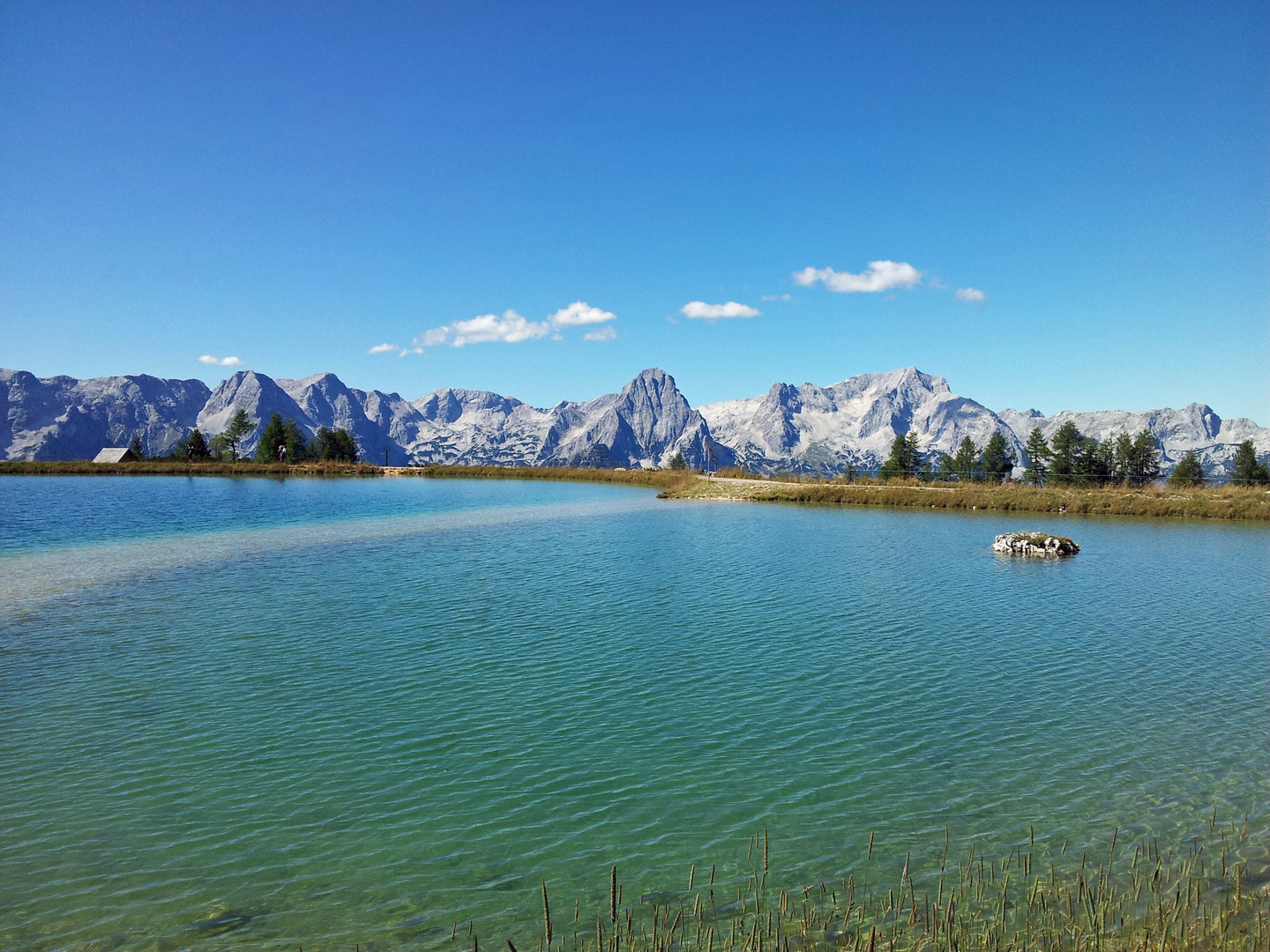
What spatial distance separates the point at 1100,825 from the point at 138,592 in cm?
3278

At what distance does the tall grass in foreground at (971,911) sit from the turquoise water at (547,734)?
1.44 feet

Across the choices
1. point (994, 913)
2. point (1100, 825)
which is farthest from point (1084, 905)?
point (1100, 825)

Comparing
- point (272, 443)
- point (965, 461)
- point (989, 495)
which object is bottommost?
point (989, 495)

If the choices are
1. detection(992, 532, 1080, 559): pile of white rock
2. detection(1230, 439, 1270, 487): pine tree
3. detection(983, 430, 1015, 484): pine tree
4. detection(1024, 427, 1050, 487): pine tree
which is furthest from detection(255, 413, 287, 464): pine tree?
detection(1230, 439, 1270, 487): pine tree

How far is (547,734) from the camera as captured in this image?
14102 millimetres

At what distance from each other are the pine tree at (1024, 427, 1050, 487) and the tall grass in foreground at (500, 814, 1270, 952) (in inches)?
4096

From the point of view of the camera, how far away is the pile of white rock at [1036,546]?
Result: 41.1 metres

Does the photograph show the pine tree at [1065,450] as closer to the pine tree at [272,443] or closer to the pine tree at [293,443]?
the pine tree at [293,443]

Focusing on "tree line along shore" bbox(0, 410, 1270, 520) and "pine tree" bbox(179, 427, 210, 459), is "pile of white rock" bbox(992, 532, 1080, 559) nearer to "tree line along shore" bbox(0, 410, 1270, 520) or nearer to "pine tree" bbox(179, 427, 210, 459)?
"tree line along shore" bbox(0, 410, 1270, 520)

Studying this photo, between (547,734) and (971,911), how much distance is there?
824 cm

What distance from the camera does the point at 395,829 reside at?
10.6m

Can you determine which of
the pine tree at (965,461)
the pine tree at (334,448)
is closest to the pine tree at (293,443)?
the pine tree at (334,448)

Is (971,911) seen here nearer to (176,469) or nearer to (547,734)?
(547,734)

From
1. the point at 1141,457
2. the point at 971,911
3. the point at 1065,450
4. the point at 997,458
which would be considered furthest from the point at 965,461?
the point at 971,911
